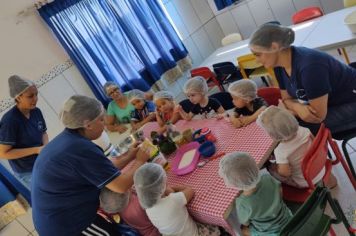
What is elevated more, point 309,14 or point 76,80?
point 76,80

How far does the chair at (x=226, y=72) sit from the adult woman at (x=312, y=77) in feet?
5.31

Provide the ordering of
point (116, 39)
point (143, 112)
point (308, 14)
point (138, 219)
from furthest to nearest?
point (116, 39) → point (308, 14) → point (143, 112) → point (138, 219)

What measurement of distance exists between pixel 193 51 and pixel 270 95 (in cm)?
291

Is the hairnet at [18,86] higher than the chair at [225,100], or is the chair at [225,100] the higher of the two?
the hairnet at [18,86]

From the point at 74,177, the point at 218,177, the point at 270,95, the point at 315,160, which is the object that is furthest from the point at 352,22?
the point at 74,177

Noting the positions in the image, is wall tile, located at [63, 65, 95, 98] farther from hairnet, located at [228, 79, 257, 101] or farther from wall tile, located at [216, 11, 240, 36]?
wall tile, located at [216, 11, 240, 36]

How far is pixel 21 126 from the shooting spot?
2.77 meters

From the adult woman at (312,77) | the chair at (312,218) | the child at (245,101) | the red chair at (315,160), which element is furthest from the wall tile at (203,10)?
the chair at (312,218)

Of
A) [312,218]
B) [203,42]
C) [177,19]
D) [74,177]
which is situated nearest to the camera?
[312,218]

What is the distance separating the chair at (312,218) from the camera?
133cm

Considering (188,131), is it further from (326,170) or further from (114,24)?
(114,24)

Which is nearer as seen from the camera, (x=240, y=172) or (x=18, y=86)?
(x=240, y=172)

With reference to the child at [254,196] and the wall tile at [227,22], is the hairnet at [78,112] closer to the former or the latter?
the child at [254,196]

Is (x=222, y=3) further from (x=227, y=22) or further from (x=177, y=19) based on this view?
(x=177, y=19)
